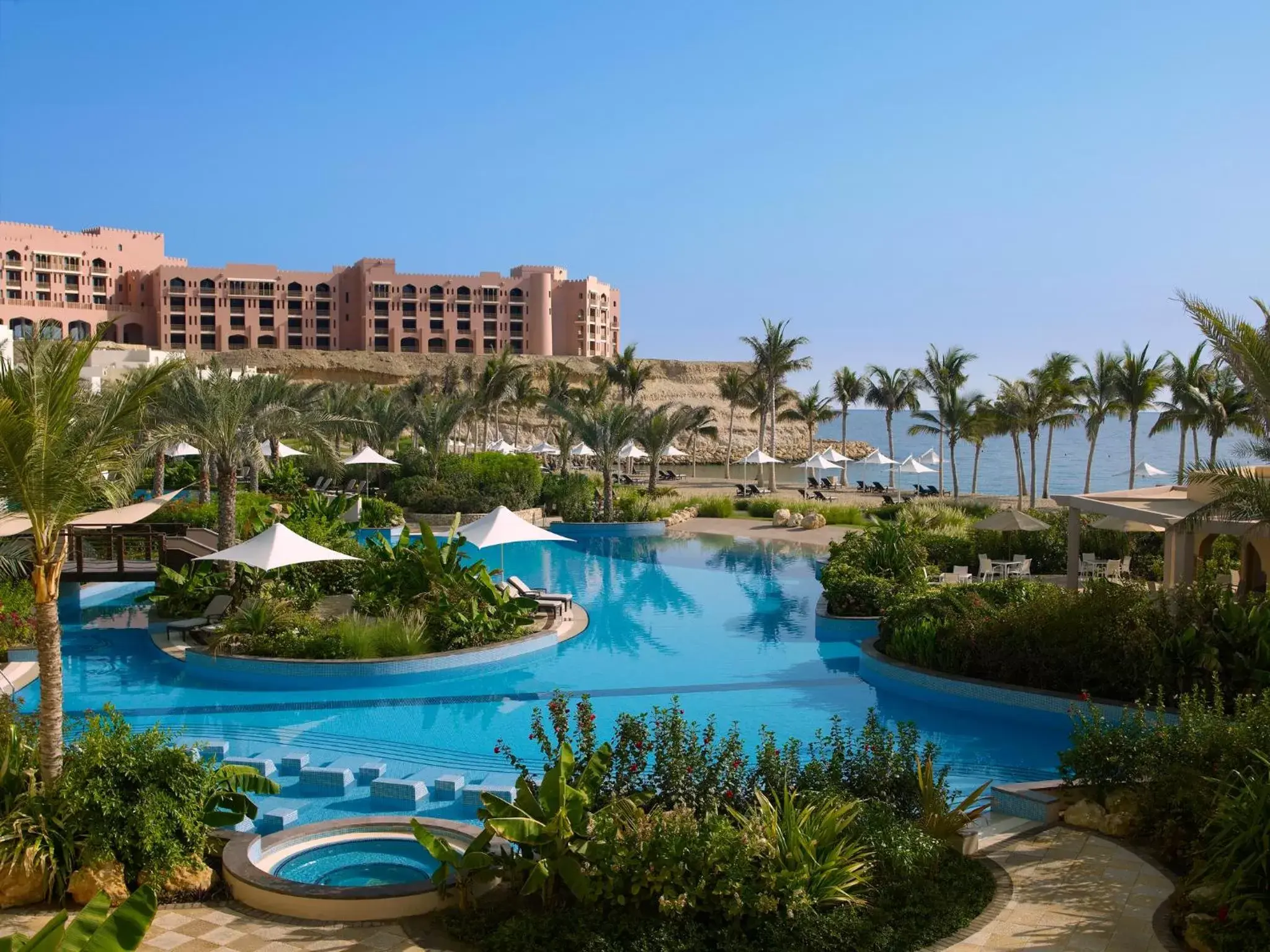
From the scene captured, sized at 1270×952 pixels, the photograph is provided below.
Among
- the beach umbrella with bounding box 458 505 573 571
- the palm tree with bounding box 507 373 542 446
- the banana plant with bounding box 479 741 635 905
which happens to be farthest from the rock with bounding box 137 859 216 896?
the palm tree with bounding box 507 373 542 446

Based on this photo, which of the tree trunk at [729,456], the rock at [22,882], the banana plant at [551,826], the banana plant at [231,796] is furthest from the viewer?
the tree trunk at [729,456]

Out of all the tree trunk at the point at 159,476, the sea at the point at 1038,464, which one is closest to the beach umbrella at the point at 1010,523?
the tree trunk at the point at 159,476

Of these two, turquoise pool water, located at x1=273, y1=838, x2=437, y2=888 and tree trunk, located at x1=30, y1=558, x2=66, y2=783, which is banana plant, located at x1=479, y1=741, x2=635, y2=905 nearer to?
turquoise pool water, located at x1=273, y1=838, x2=437, y2=888

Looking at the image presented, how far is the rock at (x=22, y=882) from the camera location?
7062 mm

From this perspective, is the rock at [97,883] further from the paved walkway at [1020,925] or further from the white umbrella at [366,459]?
the white umbrella at [366,459]

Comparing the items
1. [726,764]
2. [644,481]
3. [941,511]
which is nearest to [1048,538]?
[941,511]

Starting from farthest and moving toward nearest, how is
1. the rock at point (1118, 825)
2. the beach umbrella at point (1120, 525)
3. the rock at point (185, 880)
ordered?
the beach umbrella at point (1120, 525), the rock at point (1118, 825), the rock at point (185, 880)

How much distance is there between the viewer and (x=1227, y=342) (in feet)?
35.1

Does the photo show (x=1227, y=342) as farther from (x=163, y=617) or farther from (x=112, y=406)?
(x=163, y=617)

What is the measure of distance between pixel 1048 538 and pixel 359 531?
55.8 feet

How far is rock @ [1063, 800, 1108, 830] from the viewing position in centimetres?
829

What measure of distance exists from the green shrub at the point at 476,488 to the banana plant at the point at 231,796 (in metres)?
23.4

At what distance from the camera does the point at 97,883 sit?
282 inches

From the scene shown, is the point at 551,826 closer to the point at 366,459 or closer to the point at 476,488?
the point at 476,488
